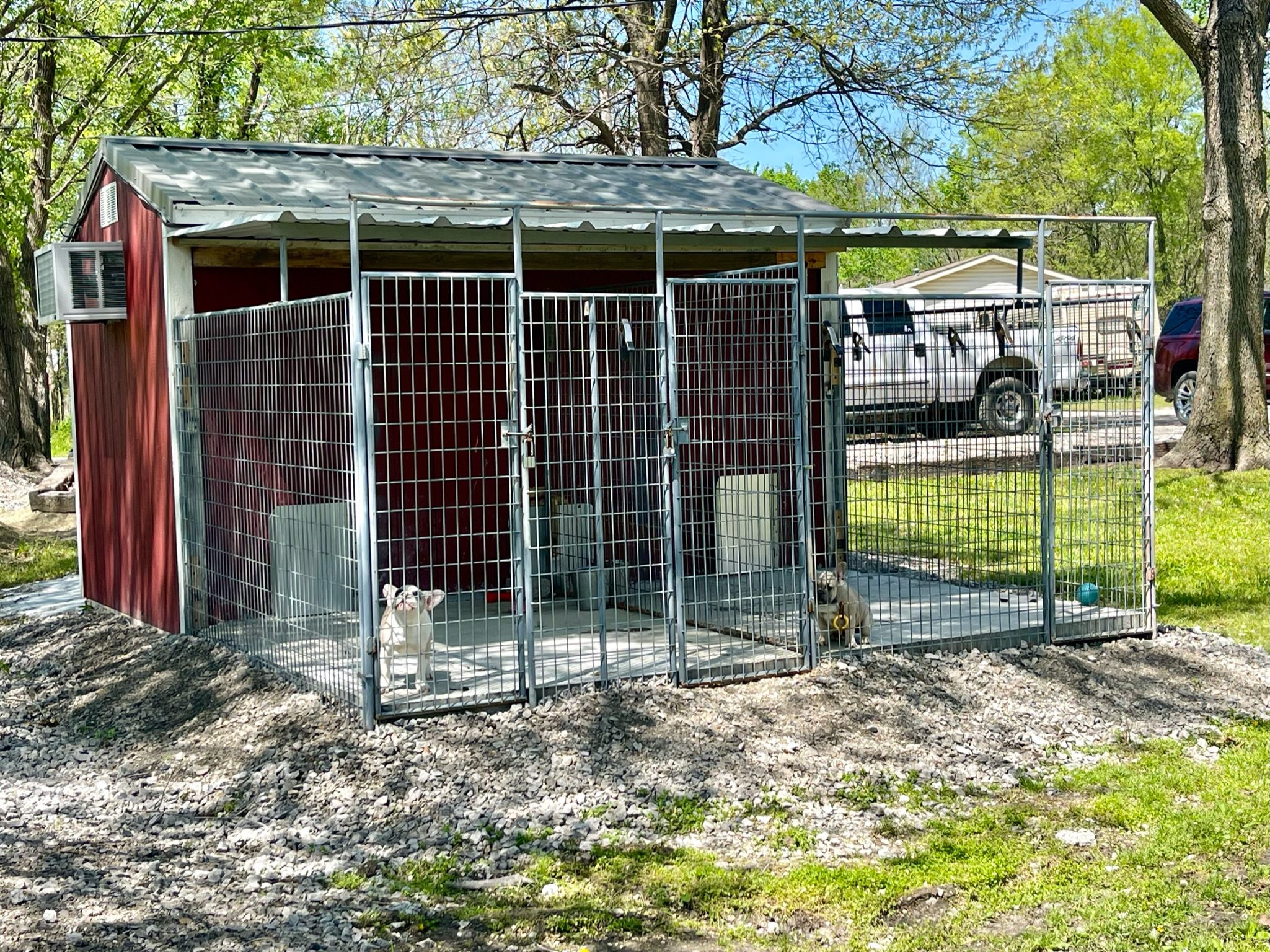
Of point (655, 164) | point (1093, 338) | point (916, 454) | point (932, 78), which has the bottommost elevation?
point (916, 454)

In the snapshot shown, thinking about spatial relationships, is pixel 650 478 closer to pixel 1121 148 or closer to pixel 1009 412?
pixel 1009 412

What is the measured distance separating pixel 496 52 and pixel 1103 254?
29647mm

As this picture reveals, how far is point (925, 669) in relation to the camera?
24.1ft

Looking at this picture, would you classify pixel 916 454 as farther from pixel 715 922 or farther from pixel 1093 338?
pixel 715 922

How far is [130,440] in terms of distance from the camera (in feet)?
31.6

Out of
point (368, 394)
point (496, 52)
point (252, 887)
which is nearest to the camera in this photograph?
point (252, 887)

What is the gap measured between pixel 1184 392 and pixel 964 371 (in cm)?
1328

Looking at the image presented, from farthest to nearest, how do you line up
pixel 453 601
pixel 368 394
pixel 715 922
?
pixel 453 601
pixel 368 394
pixel 715 922

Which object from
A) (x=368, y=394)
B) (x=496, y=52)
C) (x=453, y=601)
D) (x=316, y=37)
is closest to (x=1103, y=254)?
(x=316, y=37)

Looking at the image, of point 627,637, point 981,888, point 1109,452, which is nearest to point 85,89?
point 627,637

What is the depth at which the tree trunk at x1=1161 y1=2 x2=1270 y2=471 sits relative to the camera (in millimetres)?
14742

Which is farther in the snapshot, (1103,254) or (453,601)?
(1103,254)

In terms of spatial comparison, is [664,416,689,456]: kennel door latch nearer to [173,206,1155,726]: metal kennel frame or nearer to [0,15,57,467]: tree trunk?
[173,206,1155,726]: metal kennel frame

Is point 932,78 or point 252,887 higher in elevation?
point 932,78
